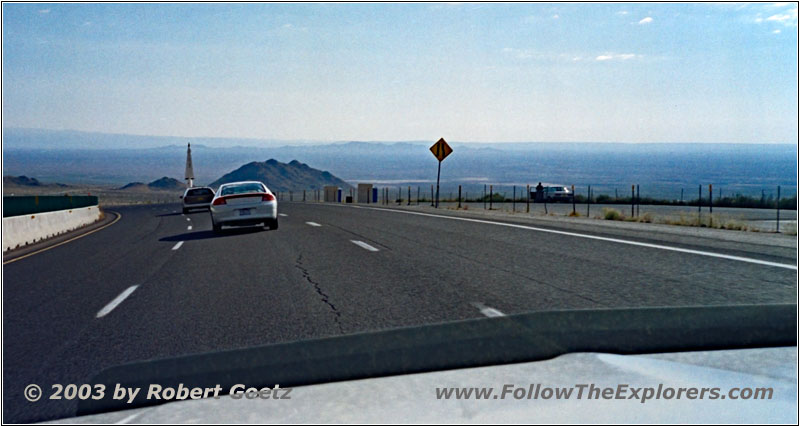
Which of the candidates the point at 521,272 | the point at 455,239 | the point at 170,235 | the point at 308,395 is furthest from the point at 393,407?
the point at 170,235

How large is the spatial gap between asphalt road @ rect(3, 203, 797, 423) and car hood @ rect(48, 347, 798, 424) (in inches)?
53.6

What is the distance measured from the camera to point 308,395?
4.89m

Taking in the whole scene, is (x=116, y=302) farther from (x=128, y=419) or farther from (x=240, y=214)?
(x=240, y=214)

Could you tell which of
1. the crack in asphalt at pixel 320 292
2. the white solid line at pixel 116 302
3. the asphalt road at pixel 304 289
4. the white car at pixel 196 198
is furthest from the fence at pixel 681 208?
the white solid line at pixel 116 302

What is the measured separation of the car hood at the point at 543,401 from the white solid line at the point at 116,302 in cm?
436

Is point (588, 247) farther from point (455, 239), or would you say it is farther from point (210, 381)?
point (210, 381)

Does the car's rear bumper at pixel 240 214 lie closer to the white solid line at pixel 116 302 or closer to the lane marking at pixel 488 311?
the white solid line at pixel 116 302

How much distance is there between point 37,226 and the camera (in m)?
23.3

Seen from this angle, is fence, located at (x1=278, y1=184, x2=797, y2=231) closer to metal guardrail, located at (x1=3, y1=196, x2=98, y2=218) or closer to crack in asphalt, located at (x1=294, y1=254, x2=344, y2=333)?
crack in asphalt, located at (x1=294, y1=254, x2=344, y2=333)

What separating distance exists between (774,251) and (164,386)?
477 inches

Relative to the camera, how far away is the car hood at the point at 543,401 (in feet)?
13.4

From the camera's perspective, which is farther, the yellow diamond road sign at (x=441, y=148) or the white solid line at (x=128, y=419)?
the yellow diamond road sign at (x=441, y=148)

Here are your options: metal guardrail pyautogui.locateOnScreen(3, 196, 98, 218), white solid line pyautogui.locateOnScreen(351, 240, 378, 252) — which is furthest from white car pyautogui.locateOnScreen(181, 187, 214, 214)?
white solid line pyautogui.locateOnScreen(351, 240, 378, 252)

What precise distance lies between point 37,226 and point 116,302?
51.1ft
